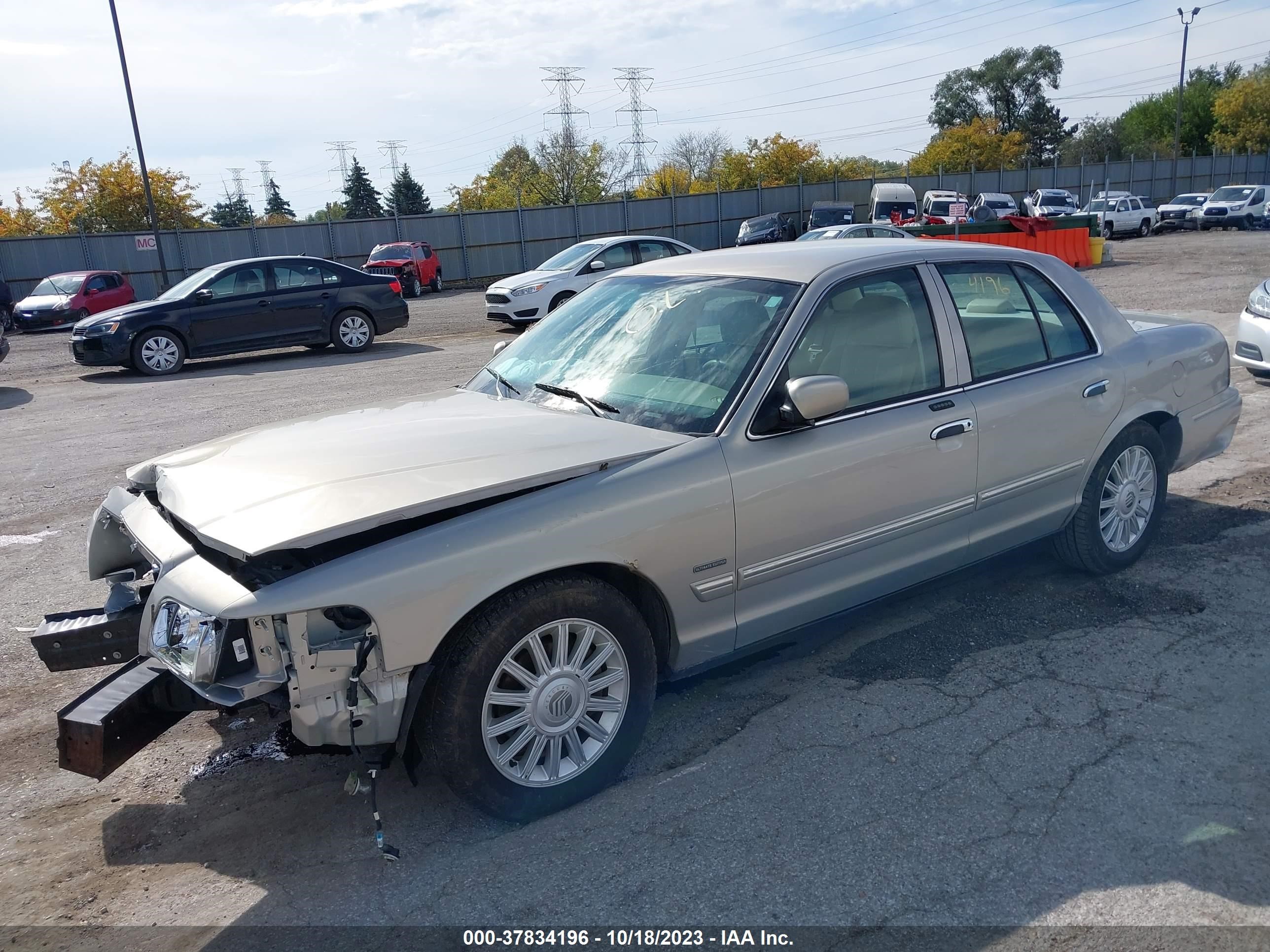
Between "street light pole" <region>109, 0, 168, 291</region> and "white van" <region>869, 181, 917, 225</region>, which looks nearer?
"street light pole" <region>109, 0, 168, 291</region>

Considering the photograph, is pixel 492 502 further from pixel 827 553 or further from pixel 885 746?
pixel 885 746

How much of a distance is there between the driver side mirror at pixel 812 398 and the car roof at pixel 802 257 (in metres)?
0.59

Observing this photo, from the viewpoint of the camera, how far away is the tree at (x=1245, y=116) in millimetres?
66438

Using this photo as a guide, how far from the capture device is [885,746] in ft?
11.7

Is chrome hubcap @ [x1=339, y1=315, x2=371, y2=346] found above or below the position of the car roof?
below

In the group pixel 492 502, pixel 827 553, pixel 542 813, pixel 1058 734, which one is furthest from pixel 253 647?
pixel 1058 734

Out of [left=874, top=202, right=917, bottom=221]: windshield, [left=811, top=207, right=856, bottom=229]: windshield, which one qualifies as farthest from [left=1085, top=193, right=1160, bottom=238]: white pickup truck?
[left=811, top=207, right=856, bottom=229]: windshield

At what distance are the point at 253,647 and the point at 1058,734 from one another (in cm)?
277

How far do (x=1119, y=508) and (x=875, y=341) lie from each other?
1.82m

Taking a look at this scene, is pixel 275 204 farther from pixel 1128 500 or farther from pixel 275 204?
pixel 1128 500

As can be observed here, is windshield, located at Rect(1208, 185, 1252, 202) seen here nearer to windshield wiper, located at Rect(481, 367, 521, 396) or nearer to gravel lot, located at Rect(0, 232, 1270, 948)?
gravel lot, located at Rect(0, 232, 1270, 948)

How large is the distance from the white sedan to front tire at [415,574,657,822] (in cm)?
1401

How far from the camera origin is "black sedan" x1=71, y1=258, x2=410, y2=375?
1402 centimetres

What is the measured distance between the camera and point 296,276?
49.9 feet
